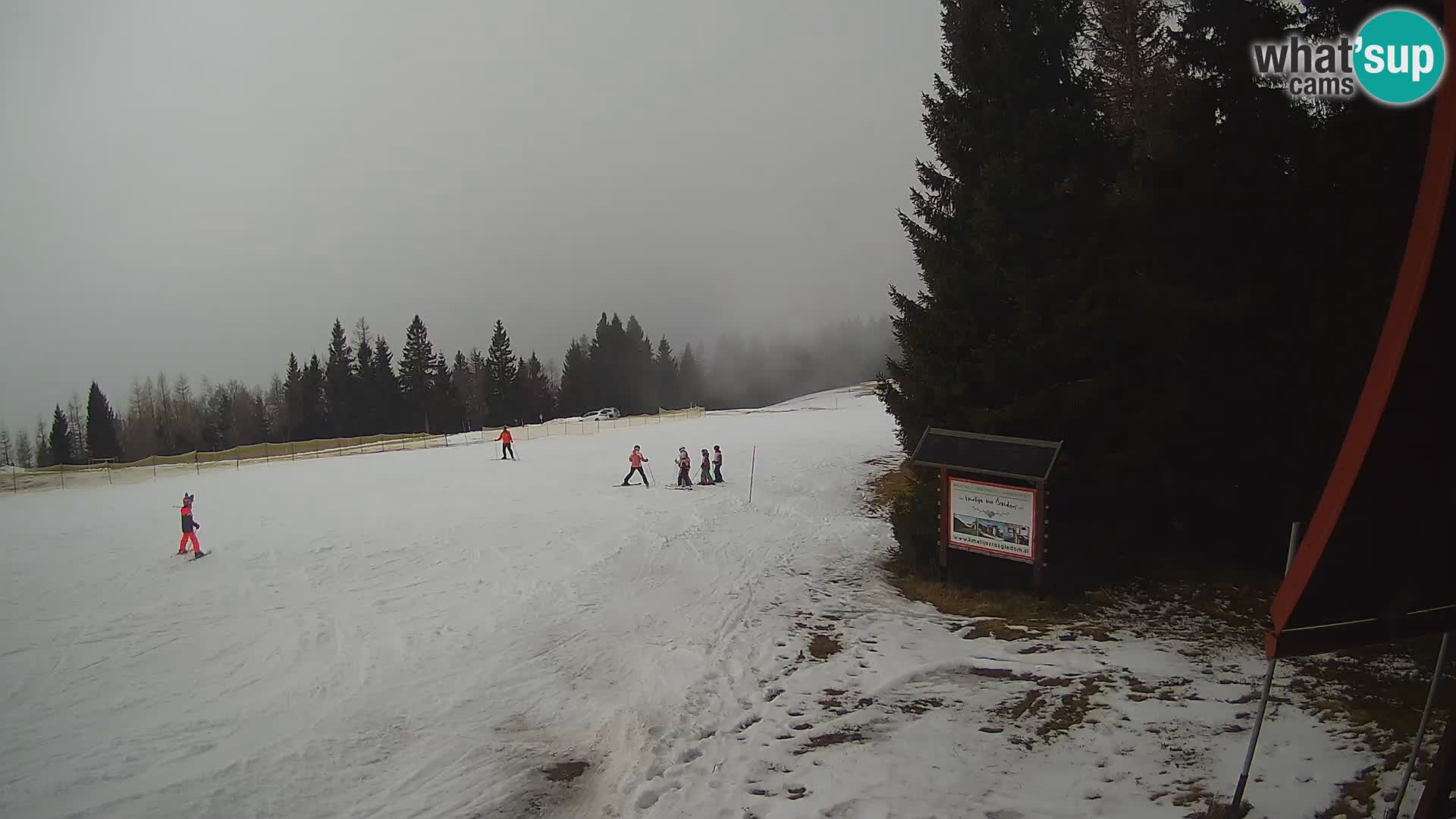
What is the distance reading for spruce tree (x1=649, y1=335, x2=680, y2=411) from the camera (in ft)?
418

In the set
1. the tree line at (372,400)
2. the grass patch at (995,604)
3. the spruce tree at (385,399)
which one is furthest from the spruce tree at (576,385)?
the grass patch at (995,604)

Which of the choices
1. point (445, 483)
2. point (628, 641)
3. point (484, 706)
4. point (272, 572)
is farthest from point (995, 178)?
point (445, 483)

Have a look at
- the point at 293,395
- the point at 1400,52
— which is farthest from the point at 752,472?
the point at 293,395

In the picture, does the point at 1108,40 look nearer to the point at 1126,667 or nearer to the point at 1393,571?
the point at 1126,667

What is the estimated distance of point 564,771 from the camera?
779 centimetres

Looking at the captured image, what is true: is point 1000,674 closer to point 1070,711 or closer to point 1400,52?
point 1070,711

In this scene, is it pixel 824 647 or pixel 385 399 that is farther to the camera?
pixel 385 399

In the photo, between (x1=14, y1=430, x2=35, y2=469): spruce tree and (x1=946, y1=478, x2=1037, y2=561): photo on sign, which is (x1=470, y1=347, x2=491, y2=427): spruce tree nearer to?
(x1=14, y1=430, x2=35, y2=469): spruce tree

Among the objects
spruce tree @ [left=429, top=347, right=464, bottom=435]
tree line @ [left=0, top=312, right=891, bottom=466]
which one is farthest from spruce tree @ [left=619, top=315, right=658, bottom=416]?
spruce tree @ [left=429, top=347, right=464, bottom=435]

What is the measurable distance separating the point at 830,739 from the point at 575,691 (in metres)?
3.80

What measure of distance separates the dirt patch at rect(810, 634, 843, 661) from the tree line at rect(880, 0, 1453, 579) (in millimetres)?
3893

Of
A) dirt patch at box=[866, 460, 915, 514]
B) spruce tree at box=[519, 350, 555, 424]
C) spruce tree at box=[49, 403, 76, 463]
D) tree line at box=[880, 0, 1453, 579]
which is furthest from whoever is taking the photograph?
spruce tree at box=[519, 350, 555, 424]

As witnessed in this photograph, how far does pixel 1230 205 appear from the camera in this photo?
12.1m

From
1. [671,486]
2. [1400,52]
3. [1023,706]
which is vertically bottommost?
[1023,706]
